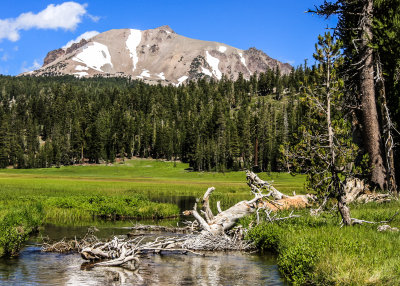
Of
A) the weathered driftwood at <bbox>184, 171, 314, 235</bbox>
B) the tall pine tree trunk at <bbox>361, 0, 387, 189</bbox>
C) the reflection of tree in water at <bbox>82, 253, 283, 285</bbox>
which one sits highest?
the tall pine tree trunk at <bbox>361, 0, 387, 189</bbox>

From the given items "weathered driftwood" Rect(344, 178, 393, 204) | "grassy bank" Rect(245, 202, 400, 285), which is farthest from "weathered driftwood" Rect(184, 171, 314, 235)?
"grassy bank" Rect(245, 202, 400, 285)

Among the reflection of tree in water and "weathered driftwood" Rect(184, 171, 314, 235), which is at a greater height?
"weathered driftwood" Rect(184, 171, 314, 235)

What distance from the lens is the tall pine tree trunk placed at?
80.4 feet

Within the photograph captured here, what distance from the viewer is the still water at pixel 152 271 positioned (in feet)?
46.1

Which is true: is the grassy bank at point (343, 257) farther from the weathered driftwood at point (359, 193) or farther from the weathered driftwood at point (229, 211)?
the weathered driftwood at point (359, 193)

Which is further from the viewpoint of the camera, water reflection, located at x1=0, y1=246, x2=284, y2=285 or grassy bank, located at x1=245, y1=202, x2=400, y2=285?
water reflection, located at x1=0, y1=246, x2=284, y2=285

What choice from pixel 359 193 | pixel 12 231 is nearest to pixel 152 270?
pixel 12 231

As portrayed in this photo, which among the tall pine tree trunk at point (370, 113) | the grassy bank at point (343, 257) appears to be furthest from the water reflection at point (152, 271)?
the tall pine tree trunk at point (370, 113)

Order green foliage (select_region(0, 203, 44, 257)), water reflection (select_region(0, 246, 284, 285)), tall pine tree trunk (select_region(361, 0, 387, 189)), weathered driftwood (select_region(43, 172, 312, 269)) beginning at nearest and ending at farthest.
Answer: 1. water reflection (select_region(0, 246, 284, 285))
2. weathered driftwood (select_region(43, 172, 312, 269))
3. green foliage (select_region(0, 203, 44, 257))
4. tall pine tree trunk (select_region(361, 0, 387, 189))

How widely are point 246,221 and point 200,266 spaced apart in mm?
6395

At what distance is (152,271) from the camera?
15586 millimetres

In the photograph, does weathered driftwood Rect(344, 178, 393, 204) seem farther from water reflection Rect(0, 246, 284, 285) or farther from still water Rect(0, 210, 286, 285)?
water reflection Rect(0, 246, 284, 285)

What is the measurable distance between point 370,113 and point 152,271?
17024mm

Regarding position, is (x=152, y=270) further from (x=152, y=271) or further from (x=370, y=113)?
(x=370, y=113)
